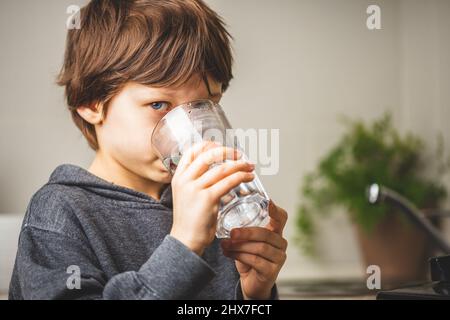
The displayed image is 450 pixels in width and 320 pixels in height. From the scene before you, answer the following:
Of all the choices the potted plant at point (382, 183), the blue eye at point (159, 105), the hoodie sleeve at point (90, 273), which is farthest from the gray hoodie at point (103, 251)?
the potted plant at point (382, 183)

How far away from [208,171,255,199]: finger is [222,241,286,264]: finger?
0.29 ft

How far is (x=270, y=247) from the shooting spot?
21.0 inches

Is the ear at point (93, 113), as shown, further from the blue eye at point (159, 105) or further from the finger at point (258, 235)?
the finger at point (258, 235)

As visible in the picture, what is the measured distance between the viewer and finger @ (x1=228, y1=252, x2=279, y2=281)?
0.53m

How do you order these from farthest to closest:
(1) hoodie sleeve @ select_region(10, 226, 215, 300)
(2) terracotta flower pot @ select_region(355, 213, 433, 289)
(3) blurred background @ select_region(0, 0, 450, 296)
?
(2) terracotta flower pot @ select_region(355, 213, 433, 289)
(3) blurred background @ select_region(0, 0, 450, 296)
(1) hoodie sleeve @ select_region(10, 226, 215, 300)

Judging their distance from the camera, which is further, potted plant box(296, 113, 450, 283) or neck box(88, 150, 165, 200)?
potted plant box(296, 113, 450, 283)

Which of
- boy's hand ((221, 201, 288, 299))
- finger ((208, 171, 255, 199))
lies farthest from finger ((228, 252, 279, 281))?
finger ((208, 171, 255, 199))

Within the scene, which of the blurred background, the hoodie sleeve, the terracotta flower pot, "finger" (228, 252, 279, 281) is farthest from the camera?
the terracotta flower pot

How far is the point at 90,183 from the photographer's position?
1.89 feet

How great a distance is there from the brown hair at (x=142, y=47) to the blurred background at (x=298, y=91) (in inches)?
2.1

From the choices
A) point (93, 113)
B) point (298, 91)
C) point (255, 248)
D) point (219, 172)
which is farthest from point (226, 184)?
point (298, 91)

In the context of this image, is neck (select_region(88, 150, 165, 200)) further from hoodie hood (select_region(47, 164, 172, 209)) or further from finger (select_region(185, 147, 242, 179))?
finger (select_region(185, 147, 242, 179))

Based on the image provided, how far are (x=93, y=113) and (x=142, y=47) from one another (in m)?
0.09

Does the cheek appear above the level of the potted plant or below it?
above
